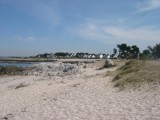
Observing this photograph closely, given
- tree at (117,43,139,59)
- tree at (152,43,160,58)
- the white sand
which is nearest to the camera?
the white sand

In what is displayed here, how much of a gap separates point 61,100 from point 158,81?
5.10 m

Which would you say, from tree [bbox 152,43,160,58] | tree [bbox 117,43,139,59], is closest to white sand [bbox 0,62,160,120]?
tree [bbox 152,43,160,58]

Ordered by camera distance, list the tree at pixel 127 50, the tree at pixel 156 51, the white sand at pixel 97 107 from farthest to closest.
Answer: the tree at pixel 127 50 < the tree at pixel 156 51 < the white sand at pixel 97 107

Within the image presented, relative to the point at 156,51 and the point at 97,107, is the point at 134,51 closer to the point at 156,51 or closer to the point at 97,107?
the point at 156,51

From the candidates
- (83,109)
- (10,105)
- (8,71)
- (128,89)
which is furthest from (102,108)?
(8,71)

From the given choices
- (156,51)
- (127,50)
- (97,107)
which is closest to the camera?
(97,107)

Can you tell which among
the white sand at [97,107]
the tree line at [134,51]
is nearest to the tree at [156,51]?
the tree line at [134,51]

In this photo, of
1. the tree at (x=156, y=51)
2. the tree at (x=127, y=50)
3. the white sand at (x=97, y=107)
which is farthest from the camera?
the tree at (x=127, y=50)

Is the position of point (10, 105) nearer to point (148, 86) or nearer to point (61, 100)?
point (61, 100)

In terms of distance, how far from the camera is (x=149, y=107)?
11578mm

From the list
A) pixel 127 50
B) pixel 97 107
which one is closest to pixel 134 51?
pixel 127 50

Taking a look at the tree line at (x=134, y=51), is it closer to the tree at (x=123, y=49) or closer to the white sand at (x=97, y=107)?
the tree at (x=123, y=49)

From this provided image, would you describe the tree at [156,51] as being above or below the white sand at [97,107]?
above

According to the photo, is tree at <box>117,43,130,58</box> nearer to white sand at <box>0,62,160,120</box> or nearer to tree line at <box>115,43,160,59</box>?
tree line at <box>115,43,160,59</box>
